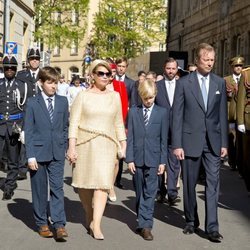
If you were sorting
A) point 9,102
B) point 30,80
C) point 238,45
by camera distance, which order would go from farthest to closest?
point 238,45 → point 30,80 → point 9,102

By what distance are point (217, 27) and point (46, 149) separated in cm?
2569

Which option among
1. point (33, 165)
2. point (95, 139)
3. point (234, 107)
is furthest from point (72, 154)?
point (234, 107)

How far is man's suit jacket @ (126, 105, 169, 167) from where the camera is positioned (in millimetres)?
7066

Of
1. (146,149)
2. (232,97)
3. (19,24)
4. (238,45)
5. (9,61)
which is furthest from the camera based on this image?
(19,24)

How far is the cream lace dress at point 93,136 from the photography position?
6656 mm

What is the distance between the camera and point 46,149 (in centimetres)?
680

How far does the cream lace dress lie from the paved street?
62 centimetres

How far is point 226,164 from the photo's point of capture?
1383 centimetres

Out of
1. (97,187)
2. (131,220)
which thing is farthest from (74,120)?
(131,220)

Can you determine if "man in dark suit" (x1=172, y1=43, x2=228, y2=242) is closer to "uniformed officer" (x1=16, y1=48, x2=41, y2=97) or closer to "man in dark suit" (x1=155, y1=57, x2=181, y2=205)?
"man in dark suit" (x1=155, y1=57, x2=181, y2=205)

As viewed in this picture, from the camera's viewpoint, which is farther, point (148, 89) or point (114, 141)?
point (148, 89)

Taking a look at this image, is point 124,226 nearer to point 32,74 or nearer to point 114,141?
point 114,141

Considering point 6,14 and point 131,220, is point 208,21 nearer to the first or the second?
point 6,14

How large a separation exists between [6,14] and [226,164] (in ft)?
46.9
